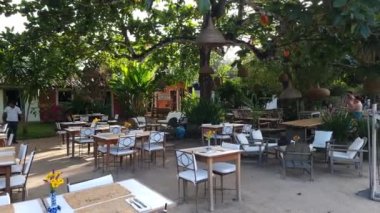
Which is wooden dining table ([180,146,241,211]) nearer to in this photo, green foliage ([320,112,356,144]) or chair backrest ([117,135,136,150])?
chair backrest ([117,135,136,150])

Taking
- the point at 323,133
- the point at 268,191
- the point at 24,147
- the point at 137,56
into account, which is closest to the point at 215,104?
the point at 137,56

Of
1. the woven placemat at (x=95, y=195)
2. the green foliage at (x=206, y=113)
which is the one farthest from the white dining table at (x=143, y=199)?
the green foliage at (x=206, y=113)

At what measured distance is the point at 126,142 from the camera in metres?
8.64

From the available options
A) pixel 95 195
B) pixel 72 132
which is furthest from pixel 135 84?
pixel 95 195

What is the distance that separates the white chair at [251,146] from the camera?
9113 mm

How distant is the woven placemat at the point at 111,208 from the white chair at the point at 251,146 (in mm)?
6086

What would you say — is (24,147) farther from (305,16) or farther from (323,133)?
(323,133)

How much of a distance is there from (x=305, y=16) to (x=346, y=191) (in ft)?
10.9

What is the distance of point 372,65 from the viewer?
8984 millimetres

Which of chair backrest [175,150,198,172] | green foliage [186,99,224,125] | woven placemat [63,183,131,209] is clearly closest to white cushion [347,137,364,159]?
chair backrest [175,150,198,172]

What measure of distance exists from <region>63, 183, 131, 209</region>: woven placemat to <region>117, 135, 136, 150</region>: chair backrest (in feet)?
15.3

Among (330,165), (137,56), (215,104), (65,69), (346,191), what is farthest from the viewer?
(65,69)

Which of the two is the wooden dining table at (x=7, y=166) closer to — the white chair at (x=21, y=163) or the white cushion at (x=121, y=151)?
the white chair at (x=21, y=163)

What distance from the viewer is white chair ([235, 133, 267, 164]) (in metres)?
9.11
